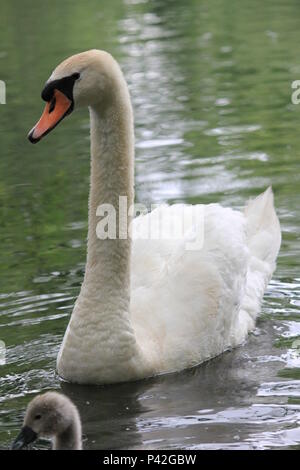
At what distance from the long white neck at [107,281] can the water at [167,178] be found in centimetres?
18

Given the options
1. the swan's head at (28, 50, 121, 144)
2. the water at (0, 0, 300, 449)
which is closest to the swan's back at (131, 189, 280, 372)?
the water at (0, 0, 300, 449)

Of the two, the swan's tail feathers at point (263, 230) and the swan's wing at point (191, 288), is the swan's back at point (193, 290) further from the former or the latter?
the swan's tail feathers at point (263, 230)

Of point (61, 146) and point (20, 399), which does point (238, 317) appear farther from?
point (61, 146)

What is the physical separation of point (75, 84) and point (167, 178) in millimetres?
5716

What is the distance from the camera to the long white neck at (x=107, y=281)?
786cm

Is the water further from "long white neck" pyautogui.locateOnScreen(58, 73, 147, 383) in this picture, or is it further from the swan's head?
the swan's head

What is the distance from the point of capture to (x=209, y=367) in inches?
328

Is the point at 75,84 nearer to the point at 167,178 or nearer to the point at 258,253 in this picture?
the point at 258,253

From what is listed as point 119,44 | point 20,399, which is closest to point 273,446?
point 20,399

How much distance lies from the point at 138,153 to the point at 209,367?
6568mm

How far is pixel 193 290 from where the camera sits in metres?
8.34

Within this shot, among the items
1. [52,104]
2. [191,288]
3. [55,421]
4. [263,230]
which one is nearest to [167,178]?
[263,230]

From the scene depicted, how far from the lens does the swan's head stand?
7.55 meters

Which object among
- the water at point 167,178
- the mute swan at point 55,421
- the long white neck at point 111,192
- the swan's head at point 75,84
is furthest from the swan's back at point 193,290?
the mute swan at point 55,421
